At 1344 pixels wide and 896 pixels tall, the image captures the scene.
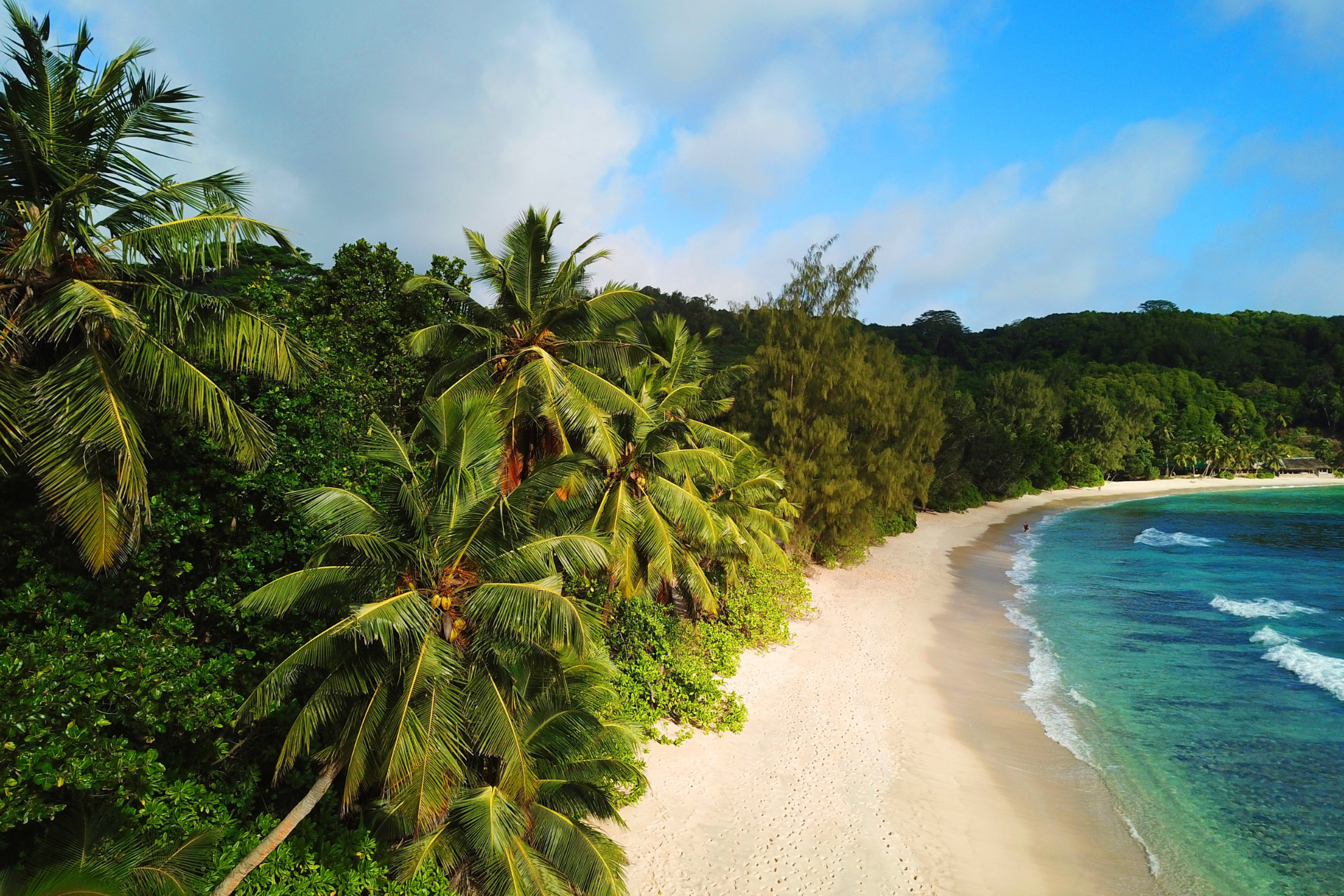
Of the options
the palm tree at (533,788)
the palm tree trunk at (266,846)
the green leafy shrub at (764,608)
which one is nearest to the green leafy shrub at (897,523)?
the green leafy shrub at (764,608)

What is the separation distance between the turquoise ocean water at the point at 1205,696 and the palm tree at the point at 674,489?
908cm

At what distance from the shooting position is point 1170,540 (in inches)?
1805

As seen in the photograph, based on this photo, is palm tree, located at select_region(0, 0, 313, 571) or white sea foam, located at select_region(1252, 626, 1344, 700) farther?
white sea foam, located at select_region(1252, 626, 1344, 700)

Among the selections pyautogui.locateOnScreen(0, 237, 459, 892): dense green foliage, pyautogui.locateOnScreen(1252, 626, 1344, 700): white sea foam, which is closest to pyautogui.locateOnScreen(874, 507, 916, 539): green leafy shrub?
pyautogui.locateOnScreen(1252, 626, 1344, 700): white sea foam

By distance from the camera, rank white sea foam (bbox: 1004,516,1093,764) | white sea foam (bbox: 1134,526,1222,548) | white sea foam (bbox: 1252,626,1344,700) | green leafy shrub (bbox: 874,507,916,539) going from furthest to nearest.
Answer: white sea foam (bbox: 1134,526,1222,548)
green leafy shrub (bbox: 874,507,916,539)
white sea foam (bbox: 1252,626,1344,700)
white sea foam (bbox: 1004,516,1093,764)

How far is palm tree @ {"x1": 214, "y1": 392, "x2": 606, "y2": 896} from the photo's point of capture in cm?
644

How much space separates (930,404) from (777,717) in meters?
24.7

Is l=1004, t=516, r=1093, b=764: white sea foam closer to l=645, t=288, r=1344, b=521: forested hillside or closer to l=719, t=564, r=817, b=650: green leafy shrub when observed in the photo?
l=719, t=564, r=817, b=650: green leafy shrub

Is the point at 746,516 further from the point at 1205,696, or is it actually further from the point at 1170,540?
the point at 1170,540

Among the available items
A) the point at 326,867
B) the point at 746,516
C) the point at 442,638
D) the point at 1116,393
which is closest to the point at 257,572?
the point at 442,638

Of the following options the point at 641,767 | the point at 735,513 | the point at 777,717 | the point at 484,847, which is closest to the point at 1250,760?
the point at 777,717

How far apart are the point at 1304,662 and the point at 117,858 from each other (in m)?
30.3

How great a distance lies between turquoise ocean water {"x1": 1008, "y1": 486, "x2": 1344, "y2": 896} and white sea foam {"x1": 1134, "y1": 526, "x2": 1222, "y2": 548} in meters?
1.89

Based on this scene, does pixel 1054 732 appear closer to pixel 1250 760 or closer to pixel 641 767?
pixel 1250 760
